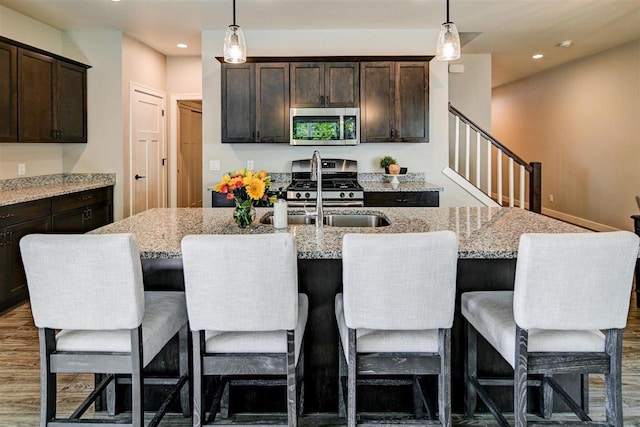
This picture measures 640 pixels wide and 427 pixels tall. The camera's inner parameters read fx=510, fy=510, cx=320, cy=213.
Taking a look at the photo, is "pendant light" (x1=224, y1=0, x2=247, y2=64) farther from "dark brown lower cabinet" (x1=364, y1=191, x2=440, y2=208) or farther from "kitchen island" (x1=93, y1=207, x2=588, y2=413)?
"dark brown lower cabinet" (x1=364, y1=191, x2=440, y2=208)

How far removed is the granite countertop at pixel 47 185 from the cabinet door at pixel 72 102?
0.47m

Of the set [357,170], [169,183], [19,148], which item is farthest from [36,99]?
[357,170]

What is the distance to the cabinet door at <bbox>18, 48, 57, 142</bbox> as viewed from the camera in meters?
4.71

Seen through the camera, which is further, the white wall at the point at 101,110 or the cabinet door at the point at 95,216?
the white wall at the point at 101,110

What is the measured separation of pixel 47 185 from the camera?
559 cm

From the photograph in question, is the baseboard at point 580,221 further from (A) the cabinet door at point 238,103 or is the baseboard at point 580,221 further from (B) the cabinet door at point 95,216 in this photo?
(B) the cabinet door at point 95,216

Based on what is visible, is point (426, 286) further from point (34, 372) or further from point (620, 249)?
point (34, 372)

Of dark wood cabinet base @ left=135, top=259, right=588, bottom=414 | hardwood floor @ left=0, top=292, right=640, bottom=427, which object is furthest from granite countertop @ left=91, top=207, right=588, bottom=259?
hardwood floor @ left=0, top=292, right=640, bottom=427

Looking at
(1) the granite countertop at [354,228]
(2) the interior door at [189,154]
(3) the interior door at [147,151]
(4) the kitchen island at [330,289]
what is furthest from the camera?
(2) the interior door at [189,154]

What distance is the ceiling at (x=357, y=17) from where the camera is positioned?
188 inches

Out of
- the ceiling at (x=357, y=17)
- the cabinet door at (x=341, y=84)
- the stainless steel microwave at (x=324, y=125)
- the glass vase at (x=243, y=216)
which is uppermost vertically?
the ceiling at (x=357, y=17)

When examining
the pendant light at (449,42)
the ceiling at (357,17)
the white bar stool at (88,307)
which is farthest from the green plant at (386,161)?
the white bar stool at (88,307)

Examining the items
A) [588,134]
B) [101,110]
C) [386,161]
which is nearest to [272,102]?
[386,161]

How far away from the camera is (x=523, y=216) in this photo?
10.2 feet
